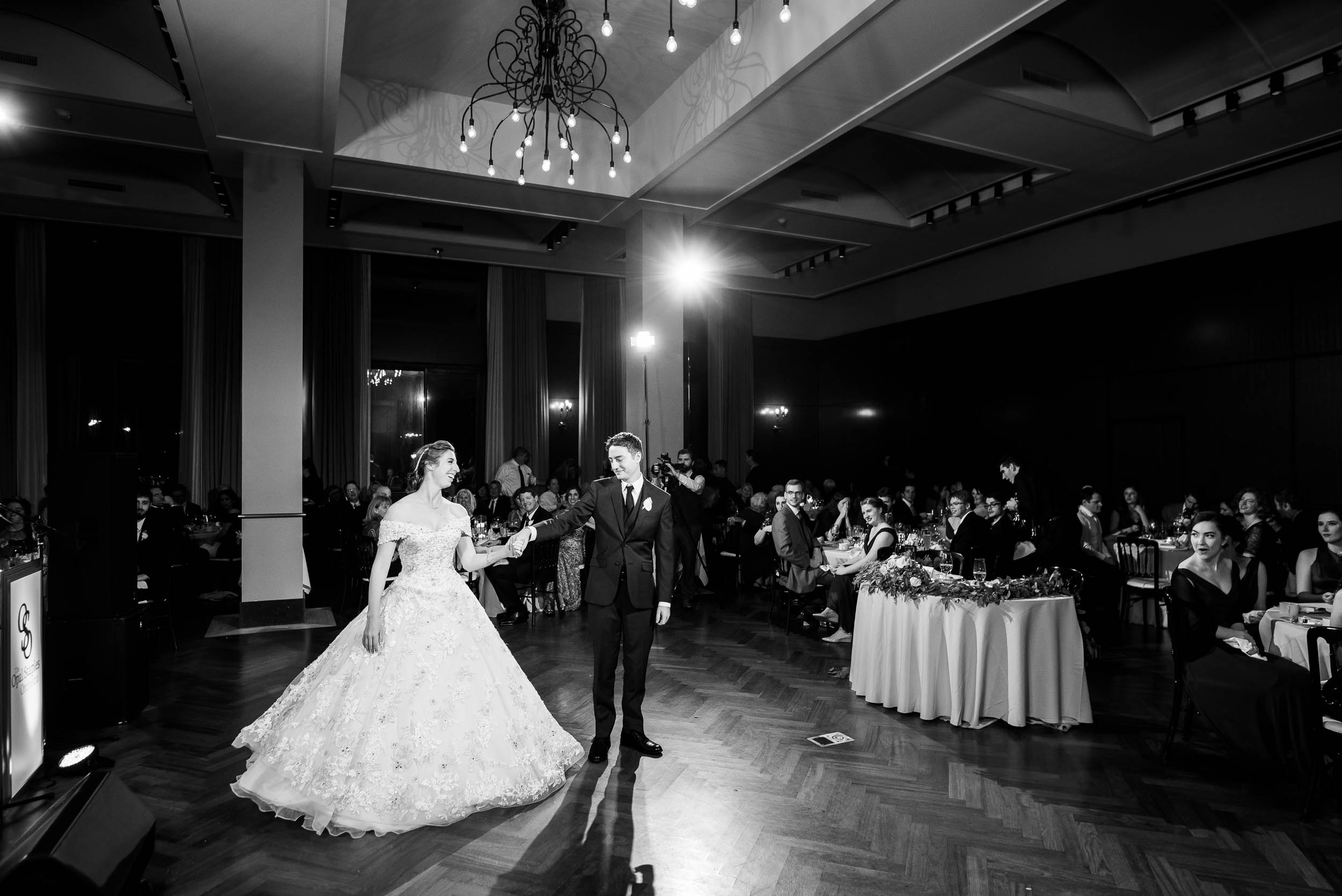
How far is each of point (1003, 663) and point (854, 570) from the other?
5.78ft

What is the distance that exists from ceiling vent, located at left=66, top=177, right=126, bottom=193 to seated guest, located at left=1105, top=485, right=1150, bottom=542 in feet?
37.5

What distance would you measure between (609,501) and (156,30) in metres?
5.70

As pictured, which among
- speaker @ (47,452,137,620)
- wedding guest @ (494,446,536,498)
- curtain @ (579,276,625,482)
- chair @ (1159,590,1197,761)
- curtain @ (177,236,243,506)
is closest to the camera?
chair @ (1159,590,1197,761)

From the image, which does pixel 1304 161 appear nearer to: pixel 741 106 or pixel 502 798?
pixel 741 106

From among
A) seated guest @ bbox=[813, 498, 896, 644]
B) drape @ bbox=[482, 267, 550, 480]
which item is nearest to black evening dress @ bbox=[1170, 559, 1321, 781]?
seated guest @ bbox=[813, 498, 896, 644]

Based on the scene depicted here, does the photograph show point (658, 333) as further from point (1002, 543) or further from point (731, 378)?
point (731, 378)

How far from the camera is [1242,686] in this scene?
3486 millimetres

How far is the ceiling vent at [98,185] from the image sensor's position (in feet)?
29.5

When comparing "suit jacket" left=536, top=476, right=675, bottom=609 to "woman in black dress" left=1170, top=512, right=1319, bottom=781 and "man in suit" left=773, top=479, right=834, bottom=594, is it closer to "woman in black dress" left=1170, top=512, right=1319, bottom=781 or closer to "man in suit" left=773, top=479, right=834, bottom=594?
"woman in black dress" left=1170, top=512, right=1319, bottom=781

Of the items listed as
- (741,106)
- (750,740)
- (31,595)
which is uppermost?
(741,106)

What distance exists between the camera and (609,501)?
3924 millimetres

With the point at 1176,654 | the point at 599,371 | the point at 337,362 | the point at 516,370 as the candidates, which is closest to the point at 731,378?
the point at 599,371

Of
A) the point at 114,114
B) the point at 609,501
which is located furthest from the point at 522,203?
the point at 609,501

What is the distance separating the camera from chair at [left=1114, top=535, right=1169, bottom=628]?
6789 millimetres
